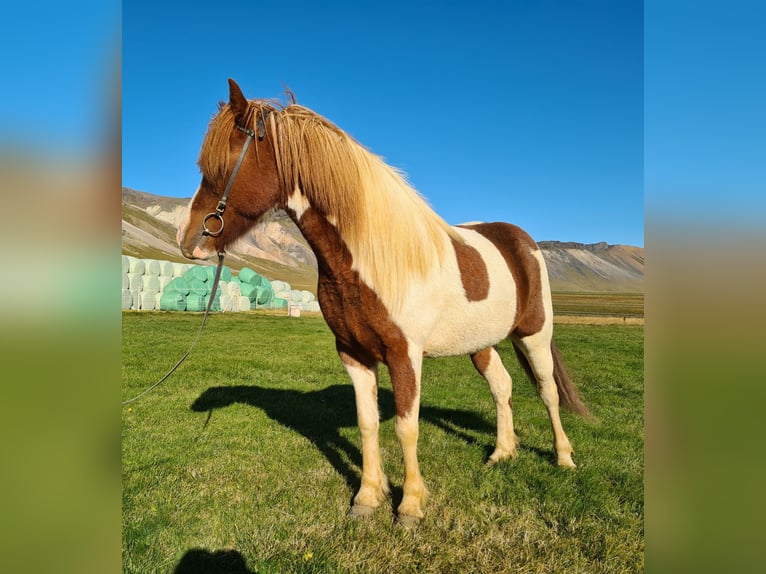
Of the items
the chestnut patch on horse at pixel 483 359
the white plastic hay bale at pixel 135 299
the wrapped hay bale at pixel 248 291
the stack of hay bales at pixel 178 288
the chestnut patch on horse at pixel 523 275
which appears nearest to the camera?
the chestnut patch on horse at pixel 523 275

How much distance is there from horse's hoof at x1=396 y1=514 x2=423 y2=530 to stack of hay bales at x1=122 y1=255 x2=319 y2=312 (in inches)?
1005

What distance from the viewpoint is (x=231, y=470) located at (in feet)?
13.1

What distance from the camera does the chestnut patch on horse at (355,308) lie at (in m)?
3.12

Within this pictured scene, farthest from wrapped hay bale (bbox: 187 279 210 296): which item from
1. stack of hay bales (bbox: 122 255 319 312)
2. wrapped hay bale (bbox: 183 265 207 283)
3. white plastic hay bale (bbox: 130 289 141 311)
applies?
white plastic hay bale (bbox: 130 289 141 311)

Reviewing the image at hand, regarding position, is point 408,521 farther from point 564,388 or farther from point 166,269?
point 166,269

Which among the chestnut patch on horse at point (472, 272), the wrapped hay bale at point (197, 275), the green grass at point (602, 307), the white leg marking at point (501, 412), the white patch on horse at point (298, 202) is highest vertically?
the wrapped hay bale at point (197, 275)

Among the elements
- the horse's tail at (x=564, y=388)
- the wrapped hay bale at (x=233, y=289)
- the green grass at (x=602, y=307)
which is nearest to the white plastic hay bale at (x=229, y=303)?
the wrapped hay bale at (x=233, y=289)

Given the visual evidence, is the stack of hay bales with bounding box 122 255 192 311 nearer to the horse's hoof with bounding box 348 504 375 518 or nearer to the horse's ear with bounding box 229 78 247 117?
the horse's ear with bounding box 229 78 247 117

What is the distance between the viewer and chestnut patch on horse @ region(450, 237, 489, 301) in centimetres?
359

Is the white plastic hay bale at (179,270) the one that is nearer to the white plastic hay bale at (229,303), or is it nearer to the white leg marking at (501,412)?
the white plastic hay bale at (229,303)

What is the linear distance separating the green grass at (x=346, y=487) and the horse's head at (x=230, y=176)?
195 cm
